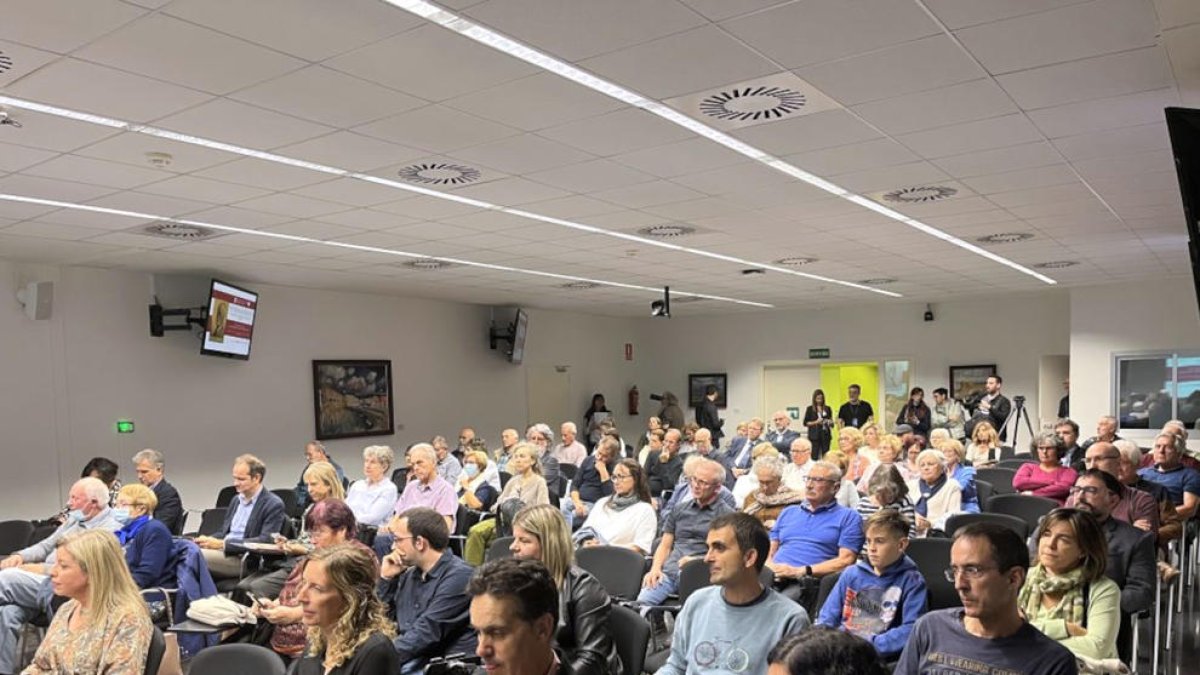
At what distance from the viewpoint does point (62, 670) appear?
319 centimetres

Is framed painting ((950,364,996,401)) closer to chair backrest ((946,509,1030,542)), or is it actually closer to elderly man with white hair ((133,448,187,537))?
chair backrest ((946,509,1030,542))

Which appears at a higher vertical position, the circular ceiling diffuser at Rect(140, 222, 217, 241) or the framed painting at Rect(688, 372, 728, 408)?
the circular ceiling diffuser at Rect(140, 222, 217, 241)

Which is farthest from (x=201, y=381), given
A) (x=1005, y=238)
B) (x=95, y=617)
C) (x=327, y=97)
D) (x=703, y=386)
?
(x=703, y=386)

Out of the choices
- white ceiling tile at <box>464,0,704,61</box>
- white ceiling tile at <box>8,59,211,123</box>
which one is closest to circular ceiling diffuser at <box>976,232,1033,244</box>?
white ceiling tile at <box>464,0,704,61</box>

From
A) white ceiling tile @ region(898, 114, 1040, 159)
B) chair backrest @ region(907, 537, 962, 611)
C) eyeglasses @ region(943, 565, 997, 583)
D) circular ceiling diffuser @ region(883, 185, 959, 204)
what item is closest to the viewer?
eyeglasses @ region(943, 565, 997, 583)

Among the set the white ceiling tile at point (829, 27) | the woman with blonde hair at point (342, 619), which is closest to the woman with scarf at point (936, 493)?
the white ceiling tile at point (829, 27)

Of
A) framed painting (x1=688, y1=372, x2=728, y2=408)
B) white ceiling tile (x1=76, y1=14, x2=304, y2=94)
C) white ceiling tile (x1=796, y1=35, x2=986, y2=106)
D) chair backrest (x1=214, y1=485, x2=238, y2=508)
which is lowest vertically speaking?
chair backrest (x1=214, y1=485, x2=238, y2=508)

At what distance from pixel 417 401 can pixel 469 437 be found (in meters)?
3.07

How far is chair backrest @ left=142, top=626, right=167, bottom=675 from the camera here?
319 centimetres

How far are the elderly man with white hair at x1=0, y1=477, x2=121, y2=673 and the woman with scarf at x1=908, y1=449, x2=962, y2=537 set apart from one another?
5.21m

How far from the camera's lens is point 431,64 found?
3.55 meters

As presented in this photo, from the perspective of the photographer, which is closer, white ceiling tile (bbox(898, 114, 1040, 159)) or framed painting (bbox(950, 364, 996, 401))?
white ceiling tile (bbox(898, 114, 1040, 159))

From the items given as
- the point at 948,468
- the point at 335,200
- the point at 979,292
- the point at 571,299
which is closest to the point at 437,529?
the point at 335,200

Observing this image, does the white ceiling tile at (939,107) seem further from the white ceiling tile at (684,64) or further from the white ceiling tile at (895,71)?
the white ceiling tile at (684,64)
